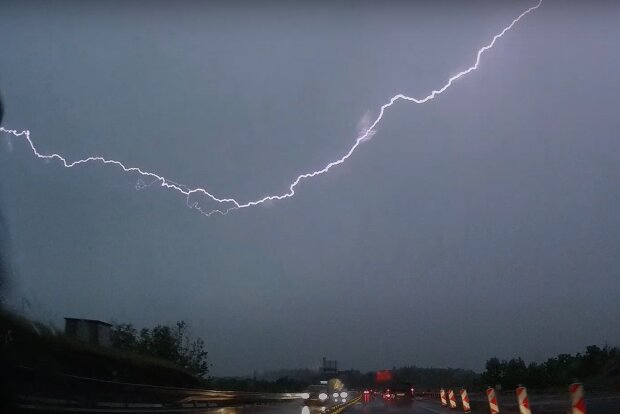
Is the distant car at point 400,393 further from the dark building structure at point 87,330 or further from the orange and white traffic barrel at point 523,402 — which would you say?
the orange and white traffic barrel at point 523,402

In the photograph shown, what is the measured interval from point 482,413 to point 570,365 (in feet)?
173

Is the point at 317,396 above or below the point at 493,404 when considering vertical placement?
above

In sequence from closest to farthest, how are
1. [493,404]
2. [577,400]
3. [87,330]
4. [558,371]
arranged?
[577,400], [87,330], [493,404], [558,371]

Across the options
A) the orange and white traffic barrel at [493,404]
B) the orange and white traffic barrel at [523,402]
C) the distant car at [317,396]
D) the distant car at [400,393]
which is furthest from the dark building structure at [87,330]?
the distant car at [400,393]

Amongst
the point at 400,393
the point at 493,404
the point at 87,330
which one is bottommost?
the point at 493,404

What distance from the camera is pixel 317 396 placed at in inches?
2162

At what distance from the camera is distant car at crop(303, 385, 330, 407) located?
54.2 meters

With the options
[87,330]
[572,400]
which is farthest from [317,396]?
[572,400]

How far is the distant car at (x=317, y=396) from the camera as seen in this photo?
5419 centimetres

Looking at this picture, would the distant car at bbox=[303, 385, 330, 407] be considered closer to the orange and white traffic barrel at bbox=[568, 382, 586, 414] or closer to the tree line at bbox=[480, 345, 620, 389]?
the tree line at bbox=[480, 345, 620, 389]


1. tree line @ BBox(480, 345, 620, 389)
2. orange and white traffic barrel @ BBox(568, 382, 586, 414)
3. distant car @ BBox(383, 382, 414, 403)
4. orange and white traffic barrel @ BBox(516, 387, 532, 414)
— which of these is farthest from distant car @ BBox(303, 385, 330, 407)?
orange and white traffic barrel @ BBox(568, 382, 586, 414)

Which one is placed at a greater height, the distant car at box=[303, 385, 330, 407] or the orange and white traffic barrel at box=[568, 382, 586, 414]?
the distant car at box=[303, 385, 330, 407]

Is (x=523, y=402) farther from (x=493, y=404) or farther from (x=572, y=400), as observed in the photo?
(x=493, y=404)

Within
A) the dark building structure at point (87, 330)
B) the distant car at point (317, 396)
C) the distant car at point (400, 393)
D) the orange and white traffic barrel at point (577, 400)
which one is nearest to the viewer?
the orange and white traffic barrel at point (577, 400)
